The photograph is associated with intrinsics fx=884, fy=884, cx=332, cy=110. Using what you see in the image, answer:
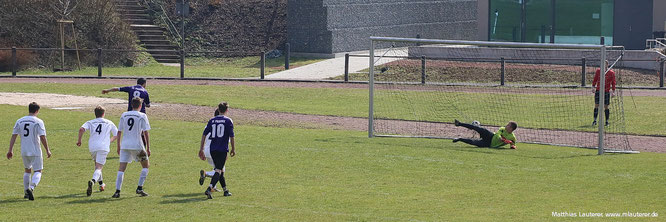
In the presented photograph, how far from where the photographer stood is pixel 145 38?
4788 cm

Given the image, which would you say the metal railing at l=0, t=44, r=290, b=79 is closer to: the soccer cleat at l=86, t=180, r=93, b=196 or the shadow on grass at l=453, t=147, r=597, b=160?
the shadow on grass at l=453, t=147, r=597, b=160

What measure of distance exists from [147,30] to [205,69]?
7331mm

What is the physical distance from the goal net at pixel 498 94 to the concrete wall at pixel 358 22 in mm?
1547

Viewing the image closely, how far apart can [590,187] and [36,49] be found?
31027 mm

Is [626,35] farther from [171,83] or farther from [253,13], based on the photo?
[171,83]

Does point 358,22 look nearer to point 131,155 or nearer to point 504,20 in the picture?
point 504,20

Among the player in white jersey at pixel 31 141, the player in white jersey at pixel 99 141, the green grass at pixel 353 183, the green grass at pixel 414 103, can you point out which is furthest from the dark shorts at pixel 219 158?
the green grass at pixel 414 103

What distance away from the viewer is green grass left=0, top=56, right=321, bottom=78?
40500 mm

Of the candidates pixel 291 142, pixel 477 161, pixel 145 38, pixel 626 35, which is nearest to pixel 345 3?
pixel 145 38

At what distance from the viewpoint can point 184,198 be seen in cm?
1396

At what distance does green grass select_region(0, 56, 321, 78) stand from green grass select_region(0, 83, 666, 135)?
4962 mm

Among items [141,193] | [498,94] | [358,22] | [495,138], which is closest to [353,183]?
[141,193]

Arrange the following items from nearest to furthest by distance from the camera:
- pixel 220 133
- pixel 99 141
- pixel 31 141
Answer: pixel 220 133, pixel 31 141, pixel 99 141

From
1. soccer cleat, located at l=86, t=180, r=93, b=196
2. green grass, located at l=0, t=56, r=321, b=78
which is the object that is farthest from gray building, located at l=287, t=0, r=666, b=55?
soccer cleat, located at l=86, t=180, r=93, b=196
